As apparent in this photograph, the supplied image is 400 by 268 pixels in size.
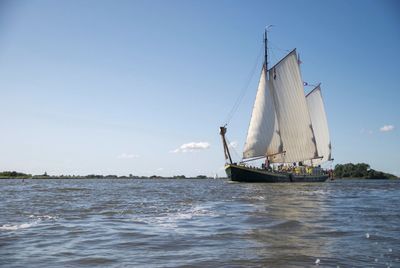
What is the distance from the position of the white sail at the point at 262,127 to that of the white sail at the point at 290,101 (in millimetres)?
1580

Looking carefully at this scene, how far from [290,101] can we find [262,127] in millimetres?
7312

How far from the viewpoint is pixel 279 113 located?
73.6 metres

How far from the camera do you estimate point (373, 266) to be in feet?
30.3

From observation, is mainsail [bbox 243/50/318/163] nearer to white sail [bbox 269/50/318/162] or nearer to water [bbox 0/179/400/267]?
white sail [bbox 269/50/318/162]

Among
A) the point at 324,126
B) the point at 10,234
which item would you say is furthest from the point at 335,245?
the point at 324,126

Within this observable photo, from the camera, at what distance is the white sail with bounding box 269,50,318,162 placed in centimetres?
7325

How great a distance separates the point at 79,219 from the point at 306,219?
31.9ft

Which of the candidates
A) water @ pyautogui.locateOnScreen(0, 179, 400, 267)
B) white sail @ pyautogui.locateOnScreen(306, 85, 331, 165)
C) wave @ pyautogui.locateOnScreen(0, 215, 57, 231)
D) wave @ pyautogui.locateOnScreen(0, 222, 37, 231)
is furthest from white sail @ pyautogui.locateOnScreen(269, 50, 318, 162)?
wave @ pyautogui.locateOnScreen(0, 222, 37, 231)

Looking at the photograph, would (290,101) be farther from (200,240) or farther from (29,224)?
(200,240)

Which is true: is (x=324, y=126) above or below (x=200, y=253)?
above

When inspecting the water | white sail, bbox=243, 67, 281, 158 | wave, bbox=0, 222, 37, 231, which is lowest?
the water

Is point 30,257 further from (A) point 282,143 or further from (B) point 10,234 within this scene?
(A) point 282,143

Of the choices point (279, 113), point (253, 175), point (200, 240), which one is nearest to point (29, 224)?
point (200, 240)

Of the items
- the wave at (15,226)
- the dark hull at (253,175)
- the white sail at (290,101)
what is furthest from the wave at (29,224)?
the white sail at (290,101)
